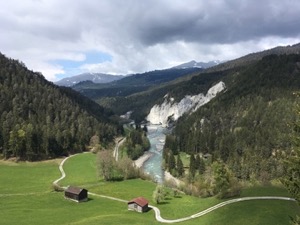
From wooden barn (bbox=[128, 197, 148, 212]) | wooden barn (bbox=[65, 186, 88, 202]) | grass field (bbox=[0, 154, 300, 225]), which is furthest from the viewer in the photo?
wooden barn (bbox=[65, 186, 88, 202])

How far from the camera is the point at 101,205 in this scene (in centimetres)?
9900

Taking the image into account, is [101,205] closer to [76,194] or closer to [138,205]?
[76,194]

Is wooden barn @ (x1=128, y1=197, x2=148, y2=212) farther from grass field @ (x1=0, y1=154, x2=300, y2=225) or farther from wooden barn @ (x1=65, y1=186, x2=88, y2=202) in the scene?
wooden barn @ (x1=65, y1=186, x2=88, y2=202)

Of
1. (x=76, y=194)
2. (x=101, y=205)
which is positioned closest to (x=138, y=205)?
(x=101, y=205)

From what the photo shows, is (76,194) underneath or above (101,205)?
above

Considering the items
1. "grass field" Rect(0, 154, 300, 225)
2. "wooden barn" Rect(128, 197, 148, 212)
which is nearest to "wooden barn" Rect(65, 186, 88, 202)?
"grass field" Rect(0, 154, 300, 225)

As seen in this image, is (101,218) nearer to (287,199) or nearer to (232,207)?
(232,207)

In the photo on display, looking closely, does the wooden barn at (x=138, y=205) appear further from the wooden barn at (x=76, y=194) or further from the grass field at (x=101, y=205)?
the wooden barn at (x=76, y=194)

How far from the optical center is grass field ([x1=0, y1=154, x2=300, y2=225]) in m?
79.9

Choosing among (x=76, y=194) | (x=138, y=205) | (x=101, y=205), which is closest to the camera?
(x=138, y=205)

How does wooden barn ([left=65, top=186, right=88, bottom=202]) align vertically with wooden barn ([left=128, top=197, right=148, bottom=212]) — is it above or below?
above

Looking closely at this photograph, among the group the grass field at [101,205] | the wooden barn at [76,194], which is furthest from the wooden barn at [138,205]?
the wooden barn at [76,194]

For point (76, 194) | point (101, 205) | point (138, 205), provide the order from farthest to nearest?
point (76, 194) → point (101, 205) → point (138, 205)

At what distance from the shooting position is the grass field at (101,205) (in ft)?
262
